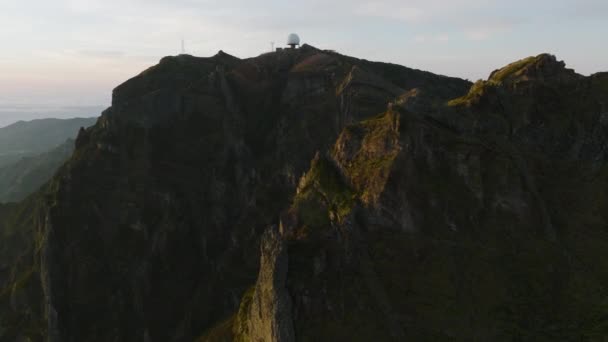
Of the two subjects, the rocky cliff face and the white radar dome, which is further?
the white radar dome

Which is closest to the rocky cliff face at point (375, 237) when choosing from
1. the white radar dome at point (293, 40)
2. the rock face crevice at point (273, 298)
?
the rock face crevice at point (273, 298)

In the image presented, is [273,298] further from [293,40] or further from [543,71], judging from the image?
[293,40]

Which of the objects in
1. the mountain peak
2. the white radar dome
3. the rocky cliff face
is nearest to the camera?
the rocky cliff face

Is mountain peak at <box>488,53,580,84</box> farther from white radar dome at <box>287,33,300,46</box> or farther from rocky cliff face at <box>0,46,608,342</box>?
white radar dome at <box>287,33,300,46</box>

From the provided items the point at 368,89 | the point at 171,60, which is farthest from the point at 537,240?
the point at 171,60

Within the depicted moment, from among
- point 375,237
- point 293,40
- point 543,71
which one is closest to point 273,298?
point 375,237

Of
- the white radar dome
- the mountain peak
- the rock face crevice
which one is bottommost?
the rock face crevice

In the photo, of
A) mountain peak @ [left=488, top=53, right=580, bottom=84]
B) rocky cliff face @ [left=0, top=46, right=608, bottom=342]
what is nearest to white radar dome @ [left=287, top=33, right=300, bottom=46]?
rocky cliff face @ [left=0, top=46, right=608, bottom=342]

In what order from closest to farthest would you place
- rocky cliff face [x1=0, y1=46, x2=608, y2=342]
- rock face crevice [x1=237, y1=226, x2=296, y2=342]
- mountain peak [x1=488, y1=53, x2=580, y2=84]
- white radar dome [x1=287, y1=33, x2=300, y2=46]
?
rock face crevice [x1=237, y1=226, x2=296, y2=342] → rocky cliff face [x1=0, y1=46, x2=608, y2=342] → mountain peak [x1=488, y1=53, x2=580, y2=84] → white radar dome [x1=287, y1=33, x2=300, y2=46]
